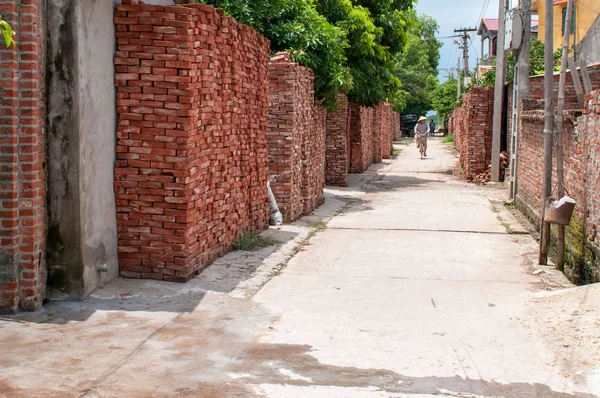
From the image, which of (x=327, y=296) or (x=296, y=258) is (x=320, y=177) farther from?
(x=327, y=296)

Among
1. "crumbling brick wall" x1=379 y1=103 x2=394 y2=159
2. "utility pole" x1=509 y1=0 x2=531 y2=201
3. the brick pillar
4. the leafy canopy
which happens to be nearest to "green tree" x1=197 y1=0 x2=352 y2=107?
the leafy canopy

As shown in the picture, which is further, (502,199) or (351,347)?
(502,199)

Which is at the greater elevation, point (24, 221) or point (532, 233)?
point (24, 221)

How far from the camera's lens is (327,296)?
718 cm

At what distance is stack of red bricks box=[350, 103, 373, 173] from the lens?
2208 cm

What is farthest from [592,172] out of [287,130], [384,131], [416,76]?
[416,76]

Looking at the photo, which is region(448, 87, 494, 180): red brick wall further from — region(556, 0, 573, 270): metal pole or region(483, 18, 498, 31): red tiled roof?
region(483, 18, 498, 31): red tiled roof

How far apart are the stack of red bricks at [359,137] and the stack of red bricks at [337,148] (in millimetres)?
3218

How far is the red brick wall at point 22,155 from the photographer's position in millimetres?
5785

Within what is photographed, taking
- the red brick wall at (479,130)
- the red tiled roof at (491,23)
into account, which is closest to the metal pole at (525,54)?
the red brick wall at (479,130)

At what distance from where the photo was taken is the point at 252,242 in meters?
9.41

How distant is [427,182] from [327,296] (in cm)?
1401

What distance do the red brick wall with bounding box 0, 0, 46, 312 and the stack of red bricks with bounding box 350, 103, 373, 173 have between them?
16259 mm

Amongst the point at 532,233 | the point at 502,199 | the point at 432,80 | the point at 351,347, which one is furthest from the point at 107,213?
the point at 432,80
